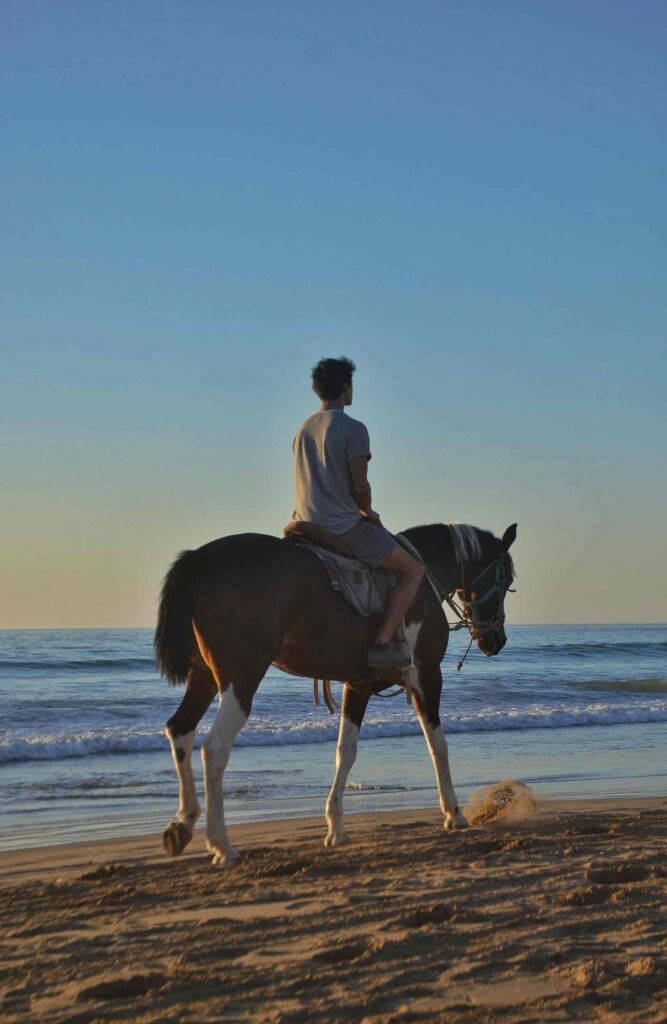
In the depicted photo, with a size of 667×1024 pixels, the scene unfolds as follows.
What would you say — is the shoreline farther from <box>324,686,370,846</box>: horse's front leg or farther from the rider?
the rider

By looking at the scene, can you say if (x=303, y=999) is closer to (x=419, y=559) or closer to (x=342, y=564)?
(x=342, y=564)

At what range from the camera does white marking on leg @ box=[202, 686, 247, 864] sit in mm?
6039

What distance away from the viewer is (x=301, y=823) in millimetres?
8320

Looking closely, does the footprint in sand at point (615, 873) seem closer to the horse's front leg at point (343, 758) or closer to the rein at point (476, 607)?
the horse's front leg at point (343, 758)

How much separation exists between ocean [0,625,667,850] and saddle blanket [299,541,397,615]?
2.65 m

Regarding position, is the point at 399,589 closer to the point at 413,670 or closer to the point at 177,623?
the point at 413,670

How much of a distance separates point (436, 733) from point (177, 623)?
87.2 inches

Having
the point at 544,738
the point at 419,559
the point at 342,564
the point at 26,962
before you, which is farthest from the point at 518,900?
the point at 544,738

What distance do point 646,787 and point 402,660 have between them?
443 cm

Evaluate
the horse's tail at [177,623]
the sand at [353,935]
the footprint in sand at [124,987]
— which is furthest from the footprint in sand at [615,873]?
the horse's tail at [177,623]

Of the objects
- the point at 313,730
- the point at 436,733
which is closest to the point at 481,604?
the point at 436,733

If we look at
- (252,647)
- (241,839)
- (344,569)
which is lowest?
(241,839)

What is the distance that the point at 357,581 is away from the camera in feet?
22.6

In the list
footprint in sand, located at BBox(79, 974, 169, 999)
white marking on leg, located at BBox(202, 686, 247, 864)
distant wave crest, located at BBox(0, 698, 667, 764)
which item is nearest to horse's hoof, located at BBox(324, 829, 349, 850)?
white marking on leg, located at BBox(202, 686, 247, 864)
